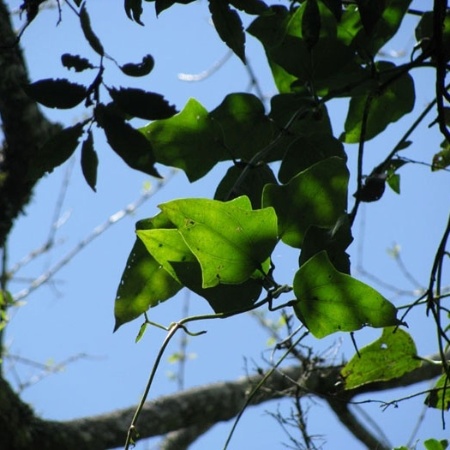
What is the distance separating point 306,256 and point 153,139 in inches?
10.9

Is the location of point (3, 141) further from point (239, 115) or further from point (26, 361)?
point (239, 115)

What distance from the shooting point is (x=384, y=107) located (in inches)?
37.9

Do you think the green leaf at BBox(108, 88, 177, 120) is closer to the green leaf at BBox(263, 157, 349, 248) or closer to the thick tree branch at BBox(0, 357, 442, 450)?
the green leaf at BBox(263, 157, 349, 248)

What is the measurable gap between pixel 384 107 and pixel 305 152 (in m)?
0.18

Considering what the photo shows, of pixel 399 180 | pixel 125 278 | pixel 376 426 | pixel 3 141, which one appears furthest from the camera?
pixel 3 141

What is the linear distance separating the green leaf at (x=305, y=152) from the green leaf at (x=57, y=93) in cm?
24

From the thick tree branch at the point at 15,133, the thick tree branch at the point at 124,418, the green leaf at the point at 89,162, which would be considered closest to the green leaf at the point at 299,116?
the green leaf at the point at 89,162

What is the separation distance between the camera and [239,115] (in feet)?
2.93

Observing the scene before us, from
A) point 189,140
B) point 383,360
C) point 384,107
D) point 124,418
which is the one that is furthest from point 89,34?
point 124,418

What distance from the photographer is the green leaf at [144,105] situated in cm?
79

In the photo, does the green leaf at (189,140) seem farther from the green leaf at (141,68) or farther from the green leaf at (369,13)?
the green leaf at (369,13)

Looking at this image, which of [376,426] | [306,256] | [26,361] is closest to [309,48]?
[306,256]

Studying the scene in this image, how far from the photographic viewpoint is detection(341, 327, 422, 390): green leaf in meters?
0.85

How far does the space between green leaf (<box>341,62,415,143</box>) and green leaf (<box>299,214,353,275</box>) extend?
0.32 m
